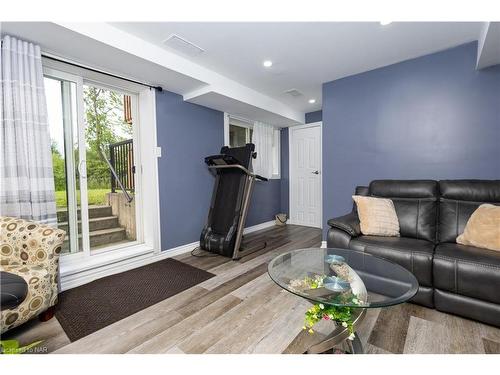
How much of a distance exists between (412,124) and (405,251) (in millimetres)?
1657

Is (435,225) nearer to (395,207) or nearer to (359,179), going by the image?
(395,207)

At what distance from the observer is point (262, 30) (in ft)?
6.81

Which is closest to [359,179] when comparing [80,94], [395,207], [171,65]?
[395,207]

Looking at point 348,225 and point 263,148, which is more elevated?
point 263,148

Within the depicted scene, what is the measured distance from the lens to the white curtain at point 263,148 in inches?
175

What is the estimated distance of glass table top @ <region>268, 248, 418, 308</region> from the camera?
1.12 metres

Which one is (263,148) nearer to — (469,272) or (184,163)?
(184,163)

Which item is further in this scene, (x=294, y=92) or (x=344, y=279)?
(x=294, y=92)

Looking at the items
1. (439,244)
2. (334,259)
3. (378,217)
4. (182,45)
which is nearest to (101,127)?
(182,45)

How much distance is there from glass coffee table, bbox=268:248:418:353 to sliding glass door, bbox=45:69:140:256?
219 cm

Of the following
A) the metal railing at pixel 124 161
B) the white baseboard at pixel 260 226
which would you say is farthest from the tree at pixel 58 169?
the white baseboard at pixel 260 226

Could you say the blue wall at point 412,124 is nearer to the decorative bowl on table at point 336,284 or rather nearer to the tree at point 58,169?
the decorative bowl on table at point 336,284

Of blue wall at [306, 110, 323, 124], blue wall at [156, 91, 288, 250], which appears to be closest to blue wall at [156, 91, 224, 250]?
blue wall at [156, 91, 288, 250]

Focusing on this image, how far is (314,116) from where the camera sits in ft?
15.2
